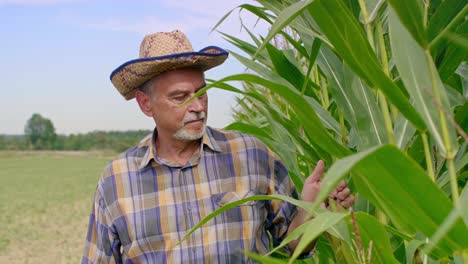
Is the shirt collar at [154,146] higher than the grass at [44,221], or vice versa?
the shirt collar at [154,146]

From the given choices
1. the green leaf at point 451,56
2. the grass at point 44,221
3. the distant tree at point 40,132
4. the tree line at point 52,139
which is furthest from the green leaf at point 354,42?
the distant tree at point 40,132

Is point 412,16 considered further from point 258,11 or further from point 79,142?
point 79,142

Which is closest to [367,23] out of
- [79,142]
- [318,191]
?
[318,191]

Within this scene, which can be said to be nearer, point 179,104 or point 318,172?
point 318,172

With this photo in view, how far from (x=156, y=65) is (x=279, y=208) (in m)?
0.58

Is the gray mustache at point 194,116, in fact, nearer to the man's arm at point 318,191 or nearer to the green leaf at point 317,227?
the man's arm at point 318,191

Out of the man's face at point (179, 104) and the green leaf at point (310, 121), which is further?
the man's face at point (179, 104)

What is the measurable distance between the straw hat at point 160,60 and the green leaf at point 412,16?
3.50ft

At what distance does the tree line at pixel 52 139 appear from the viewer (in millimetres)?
69062

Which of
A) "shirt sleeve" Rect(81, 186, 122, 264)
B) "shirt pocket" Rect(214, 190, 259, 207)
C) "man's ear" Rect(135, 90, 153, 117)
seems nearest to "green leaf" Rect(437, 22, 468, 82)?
"shirt pocket" Rect(214, 190, 259, 207)

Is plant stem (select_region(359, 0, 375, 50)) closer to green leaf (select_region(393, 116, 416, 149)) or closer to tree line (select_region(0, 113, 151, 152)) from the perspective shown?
green leaf (select_region(393, 116, 416, 149))

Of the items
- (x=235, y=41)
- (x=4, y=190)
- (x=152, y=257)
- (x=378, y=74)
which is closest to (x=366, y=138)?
(x=378, y=74)

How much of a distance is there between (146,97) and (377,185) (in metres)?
1.29

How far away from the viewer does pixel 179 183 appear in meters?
1.96
